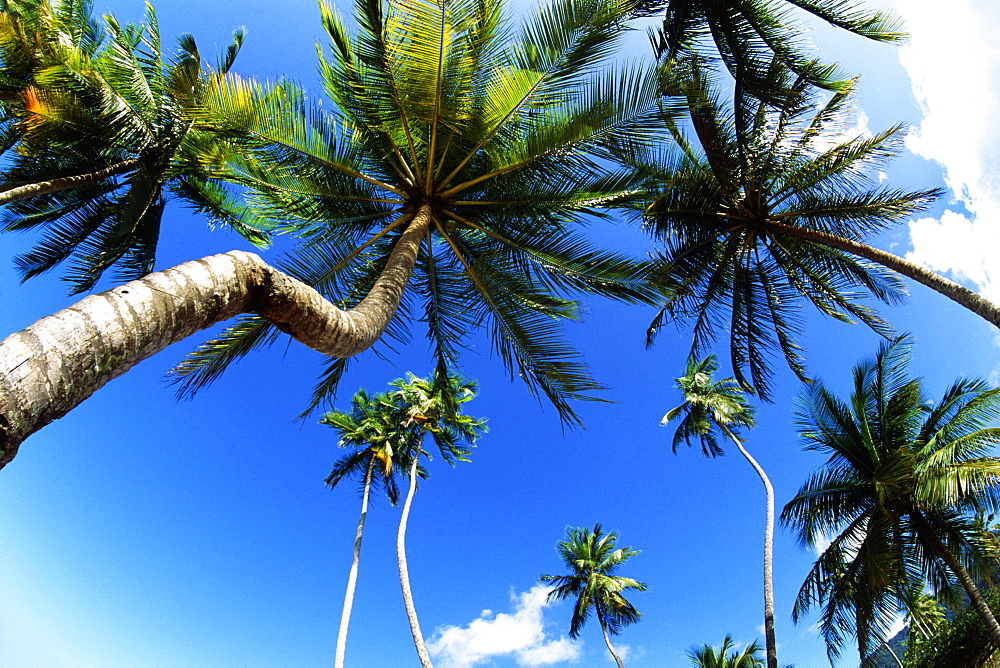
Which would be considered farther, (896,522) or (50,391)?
(896,522)

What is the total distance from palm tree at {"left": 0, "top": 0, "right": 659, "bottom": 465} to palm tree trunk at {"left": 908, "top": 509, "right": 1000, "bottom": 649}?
407 inches

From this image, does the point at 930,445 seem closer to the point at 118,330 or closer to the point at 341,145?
the point at 341,145

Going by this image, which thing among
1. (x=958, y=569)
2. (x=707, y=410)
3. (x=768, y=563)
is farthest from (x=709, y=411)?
(x=958, y=569)

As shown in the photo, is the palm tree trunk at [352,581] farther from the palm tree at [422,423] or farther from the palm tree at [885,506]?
the palm tree at [885,506]

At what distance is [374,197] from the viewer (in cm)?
714

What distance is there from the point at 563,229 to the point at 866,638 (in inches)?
484

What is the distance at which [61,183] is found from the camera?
811 cm

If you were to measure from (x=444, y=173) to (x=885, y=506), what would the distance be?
40.0 feet

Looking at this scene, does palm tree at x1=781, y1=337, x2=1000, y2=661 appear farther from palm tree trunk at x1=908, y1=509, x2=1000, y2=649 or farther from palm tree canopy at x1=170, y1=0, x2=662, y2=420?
palm tree canopy at x1=170, y1=0, x2=662, y2=420

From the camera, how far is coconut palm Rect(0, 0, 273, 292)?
636 cm

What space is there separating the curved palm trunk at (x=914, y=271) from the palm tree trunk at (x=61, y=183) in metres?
12.0

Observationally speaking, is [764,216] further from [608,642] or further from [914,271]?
[608,642]

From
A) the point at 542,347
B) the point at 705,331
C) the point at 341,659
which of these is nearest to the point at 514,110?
the point at 542,347

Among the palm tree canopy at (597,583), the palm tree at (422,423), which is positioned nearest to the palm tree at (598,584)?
the palm tree canopy at (597,583)
